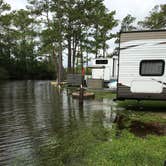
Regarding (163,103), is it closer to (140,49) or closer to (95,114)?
(140,49)

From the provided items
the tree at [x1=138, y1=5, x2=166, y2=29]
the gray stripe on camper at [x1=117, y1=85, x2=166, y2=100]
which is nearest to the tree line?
the tree at [x1=138, y1=5, x2=166, y2=29]

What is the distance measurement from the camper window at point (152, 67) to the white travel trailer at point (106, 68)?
1585 cm

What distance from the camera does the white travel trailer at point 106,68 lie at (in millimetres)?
30266

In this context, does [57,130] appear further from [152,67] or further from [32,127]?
[152,67]

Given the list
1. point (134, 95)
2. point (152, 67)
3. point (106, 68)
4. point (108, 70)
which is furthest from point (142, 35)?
point (106, 68)

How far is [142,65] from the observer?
→ 13961mm

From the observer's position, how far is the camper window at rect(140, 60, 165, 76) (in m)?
13.7

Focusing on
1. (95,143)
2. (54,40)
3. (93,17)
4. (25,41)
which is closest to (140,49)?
(95,143)

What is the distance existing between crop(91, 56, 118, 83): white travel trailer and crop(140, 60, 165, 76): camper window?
52.0 ft

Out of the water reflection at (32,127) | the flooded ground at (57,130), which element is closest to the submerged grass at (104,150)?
the flooded ground at (57,130)

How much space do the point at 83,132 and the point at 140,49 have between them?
234 inches

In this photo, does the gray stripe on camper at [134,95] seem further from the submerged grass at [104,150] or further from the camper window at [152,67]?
the submerged grass at [104,150]

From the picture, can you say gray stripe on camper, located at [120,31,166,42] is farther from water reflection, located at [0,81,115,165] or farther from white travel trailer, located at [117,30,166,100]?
water reflection, located at [0,81,115,165]

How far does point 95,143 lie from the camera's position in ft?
26.3
